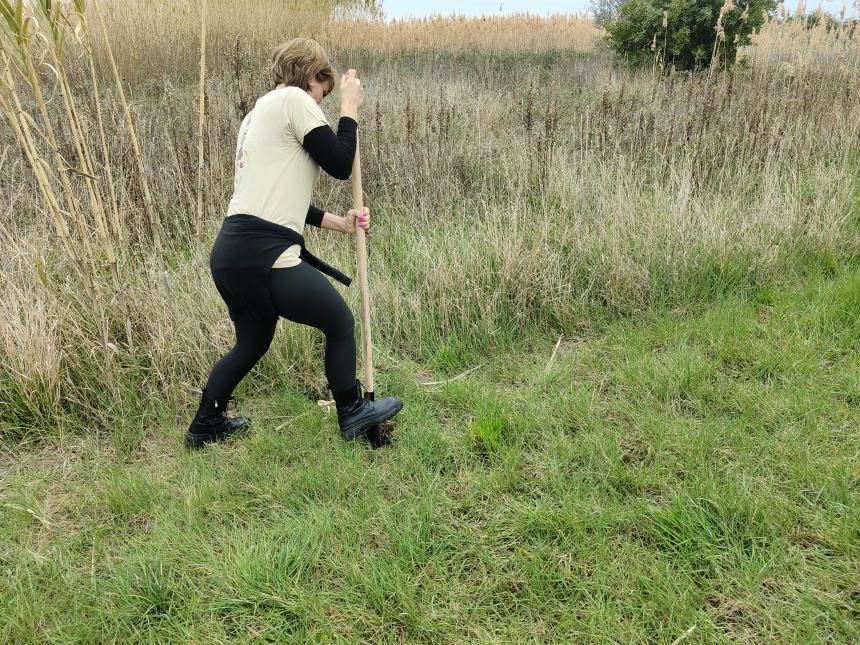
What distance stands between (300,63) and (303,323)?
40.5 inches

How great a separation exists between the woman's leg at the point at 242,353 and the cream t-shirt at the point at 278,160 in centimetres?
39

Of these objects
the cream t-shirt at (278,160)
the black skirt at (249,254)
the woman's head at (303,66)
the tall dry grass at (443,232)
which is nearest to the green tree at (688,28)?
the tall dry grass at (443,232)

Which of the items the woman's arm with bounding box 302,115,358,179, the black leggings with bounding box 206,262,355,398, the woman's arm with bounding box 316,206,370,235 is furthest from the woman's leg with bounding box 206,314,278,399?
the woman's arm with bounding box 302,115,358,179

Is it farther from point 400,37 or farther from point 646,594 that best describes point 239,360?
point 400,37

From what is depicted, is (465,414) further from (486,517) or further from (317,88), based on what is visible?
(317,88)

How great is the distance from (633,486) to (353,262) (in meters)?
2.58

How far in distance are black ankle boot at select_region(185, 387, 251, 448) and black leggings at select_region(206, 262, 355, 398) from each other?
0.20 ft

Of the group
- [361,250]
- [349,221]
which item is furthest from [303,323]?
[349,221]

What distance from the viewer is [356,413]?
2.80 m

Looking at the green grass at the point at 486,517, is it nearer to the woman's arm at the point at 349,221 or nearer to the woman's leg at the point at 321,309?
the woman's leg at the point at 321,309

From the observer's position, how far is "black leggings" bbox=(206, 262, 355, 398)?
244 centimetres

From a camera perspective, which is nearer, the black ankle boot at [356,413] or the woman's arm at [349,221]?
the woman's arm at [349,221]

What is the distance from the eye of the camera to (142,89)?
8609 mm

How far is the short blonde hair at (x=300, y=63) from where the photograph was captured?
2361 millimetres
